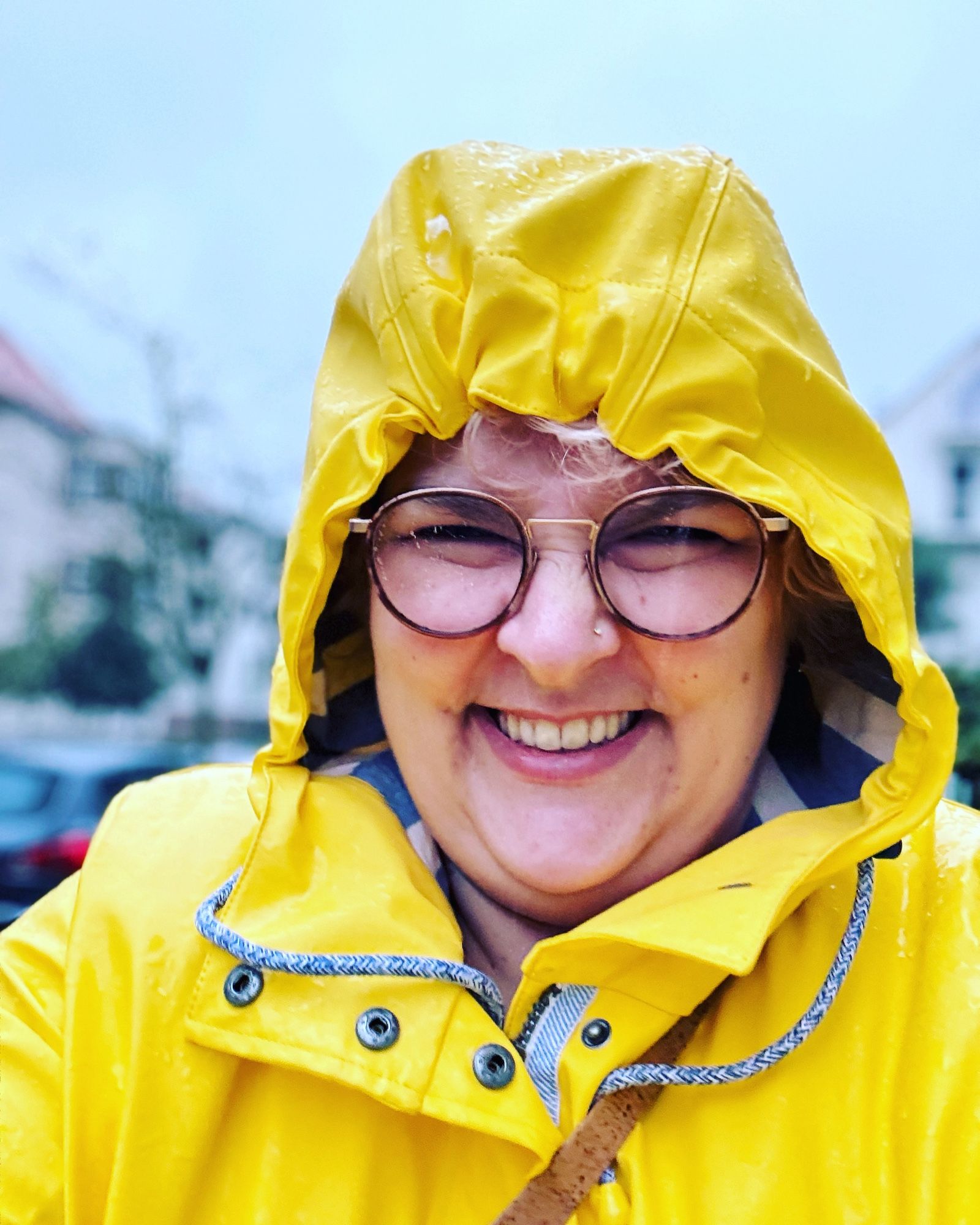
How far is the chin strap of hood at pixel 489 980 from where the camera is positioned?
1.23 metres

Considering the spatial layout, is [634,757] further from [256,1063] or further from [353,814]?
[256,1063]

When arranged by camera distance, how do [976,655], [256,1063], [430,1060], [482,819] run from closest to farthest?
[430,1060] → [256,1063] → [482,819] → [976,655]

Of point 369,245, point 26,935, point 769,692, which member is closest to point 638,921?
point 769,692

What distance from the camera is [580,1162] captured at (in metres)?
1.21

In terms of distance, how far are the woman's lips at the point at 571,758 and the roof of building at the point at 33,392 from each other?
1440 cm

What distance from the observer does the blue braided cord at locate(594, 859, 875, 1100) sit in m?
1.22

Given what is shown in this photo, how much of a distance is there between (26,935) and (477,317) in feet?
3.80

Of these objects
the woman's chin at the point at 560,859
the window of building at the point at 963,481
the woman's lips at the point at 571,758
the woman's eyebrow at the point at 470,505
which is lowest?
the window of building at the point at 963,481

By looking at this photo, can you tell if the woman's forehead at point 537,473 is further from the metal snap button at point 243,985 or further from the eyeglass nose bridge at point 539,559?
the metal snap button at point 243,985

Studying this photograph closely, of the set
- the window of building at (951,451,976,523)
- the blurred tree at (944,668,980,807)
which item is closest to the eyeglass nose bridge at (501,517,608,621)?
the blurred tree at (944,668,980,807)

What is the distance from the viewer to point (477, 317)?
1317 millimetres

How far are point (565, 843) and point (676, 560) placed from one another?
16.9 inches

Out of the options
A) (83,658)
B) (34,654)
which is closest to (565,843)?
(83,658)

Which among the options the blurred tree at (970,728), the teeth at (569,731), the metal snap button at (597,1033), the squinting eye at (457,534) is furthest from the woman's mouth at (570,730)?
the blurred tree at (970,728)
